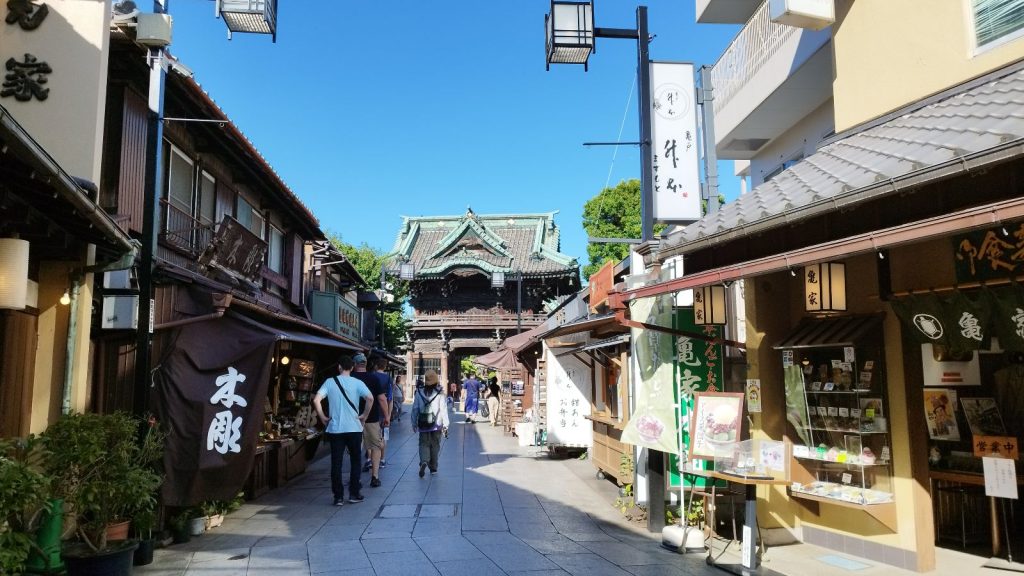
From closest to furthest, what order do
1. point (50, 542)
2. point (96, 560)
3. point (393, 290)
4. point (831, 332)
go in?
point (50, 542)
point (96, 560)
point (831, 332)
point (393, 290)

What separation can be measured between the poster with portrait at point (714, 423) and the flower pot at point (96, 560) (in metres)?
5.69

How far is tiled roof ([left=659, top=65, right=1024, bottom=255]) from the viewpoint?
488cm

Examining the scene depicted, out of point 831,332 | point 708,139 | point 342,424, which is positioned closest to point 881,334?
point 831,332

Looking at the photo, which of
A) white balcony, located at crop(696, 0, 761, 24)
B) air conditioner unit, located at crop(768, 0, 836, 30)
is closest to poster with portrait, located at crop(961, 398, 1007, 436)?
air conditioner unit, located at crop(768, 0, 836, 30)

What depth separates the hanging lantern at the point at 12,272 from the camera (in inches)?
216

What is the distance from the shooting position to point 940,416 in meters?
7.36

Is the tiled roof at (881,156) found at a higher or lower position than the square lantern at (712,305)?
higher

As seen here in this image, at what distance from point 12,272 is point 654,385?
681 cm

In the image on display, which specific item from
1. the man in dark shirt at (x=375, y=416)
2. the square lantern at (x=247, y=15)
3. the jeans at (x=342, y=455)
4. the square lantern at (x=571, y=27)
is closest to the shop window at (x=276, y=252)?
the man in dark shirt at (x=375, y=416)

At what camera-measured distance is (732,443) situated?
23.4 ft

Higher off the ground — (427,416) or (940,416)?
(940,416)

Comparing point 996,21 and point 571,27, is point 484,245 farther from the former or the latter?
point 996,21

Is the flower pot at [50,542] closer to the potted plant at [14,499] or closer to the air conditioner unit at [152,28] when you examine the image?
the potted plant at [14,499]

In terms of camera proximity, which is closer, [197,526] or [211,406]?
[211,406]
